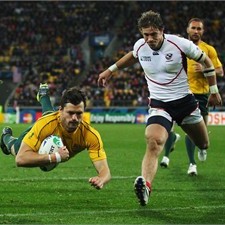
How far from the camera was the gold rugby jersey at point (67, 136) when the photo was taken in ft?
23.8

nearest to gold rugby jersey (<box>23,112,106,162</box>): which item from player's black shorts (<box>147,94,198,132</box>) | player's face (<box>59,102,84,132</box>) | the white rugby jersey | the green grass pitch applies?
player's face (<box>59,102,84,132</box>)

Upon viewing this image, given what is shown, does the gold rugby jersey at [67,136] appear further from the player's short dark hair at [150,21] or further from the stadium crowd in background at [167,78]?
the player's short dark hair at [150,21]

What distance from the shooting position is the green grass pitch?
23.2ft

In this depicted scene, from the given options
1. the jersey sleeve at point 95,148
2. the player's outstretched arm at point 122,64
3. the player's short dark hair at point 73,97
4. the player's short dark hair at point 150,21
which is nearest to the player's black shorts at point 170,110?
the player's outstretched arm at point 122,64

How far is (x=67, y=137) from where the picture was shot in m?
7.54

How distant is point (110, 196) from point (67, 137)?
5.03 ft

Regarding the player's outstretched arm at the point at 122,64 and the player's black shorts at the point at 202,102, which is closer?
the player's outstretched arm at the point at 122,64

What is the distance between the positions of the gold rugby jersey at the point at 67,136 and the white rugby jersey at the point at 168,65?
4.40 ft

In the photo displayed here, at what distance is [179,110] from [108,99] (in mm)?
26756

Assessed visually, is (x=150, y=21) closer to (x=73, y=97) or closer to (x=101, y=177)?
(x=73, y=97)

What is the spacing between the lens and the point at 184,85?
855 cm

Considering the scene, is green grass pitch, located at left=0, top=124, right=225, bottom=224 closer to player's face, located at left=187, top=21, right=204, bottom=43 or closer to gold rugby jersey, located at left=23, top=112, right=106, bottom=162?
gold rugby jersey, located at left=23, top=112, right=106, bottom=162

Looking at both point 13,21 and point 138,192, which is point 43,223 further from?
point 13,21

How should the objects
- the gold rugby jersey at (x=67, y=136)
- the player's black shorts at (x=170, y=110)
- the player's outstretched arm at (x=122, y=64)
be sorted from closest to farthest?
the gold rugby jersey at (x=67, y=136) < the player's black shorts at (x=170, y=110) < the player's outstretched arm at (x=122, y=64)
